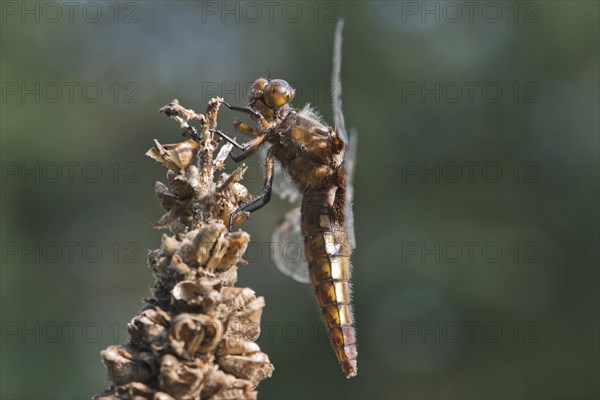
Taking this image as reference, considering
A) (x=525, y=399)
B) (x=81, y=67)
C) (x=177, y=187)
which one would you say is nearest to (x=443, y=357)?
(x=525, y=399)

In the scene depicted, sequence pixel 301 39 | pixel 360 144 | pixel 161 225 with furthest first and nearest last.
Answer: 1. pixel 301 39
2. pixel 360 144
3. pixel 161 225

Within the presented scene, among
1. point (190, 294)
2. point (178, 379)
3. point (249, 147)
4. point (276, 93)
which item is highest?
point (276, 93)

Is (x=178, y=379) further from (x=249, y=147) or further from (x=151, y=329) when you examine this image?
(x=249, y=147)

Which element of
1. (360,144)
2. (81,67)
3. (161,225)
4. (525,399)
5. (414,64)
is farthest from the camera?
(81,67)

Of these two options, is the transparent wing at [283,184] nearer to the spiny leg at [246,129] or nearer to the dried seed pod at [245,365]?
the spiny leg at [246,129]

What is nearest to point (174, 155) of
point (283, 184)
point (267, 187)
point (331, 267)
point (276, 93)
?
point (331, 267)

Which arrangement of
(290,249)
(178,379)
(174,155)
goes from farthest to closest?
(290,249), (174,155), (178,379)

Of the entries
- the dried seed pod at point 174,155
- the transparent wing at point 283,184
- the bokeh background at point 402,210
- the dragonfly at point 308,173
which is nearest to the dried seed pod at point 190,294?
the dried seed pod at point 174,155

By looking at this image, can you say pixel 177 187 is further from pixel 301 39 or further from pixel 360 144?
pixel 301 39
